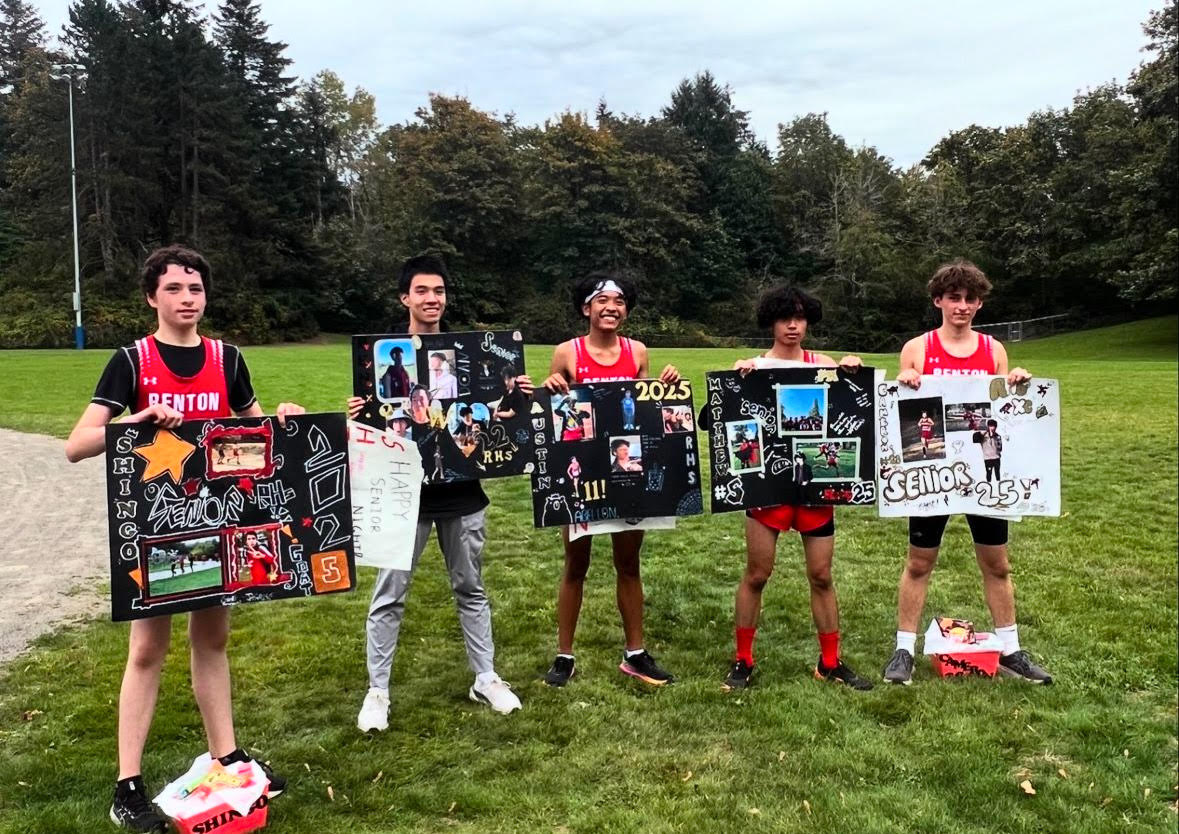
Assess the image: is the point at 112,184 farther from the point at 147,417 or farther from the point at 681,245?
the point at 147,417

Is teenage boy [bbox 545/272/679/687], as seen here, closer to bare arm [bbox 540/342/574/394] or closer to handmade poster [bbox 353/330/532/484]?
bare arm [bbox 540/342/574/394]

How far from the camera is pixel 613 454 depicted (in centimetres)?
452

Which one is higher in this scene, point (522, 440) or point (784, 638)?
point (522, 440)

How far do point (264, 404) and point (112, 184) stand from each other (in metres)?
40.8

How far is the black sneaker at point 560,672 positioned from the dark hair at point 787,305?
7.09 feet

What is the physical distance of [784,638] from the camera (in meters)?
5.63

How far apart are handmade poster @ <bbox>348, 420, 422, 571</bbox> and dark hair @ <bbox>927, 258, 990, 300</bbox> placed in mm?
2904

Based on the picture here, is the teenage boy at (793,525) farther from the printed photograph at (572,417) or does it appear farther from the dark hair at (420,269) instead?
the dark hair at (420,269)

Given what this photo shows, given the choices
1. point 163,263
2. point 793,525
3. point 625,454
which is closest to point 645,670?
point 793,525

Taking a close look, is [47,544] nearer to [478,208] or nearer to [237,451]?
[237,451]

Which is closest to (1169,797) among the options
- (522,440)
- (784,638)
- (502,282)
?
(784,638)

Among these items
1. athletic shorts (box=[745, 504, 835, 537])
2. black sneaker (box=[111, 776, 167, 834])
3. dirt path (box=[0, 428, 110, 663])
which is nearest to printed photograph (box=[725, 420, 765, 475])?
athletic shorts (box=[745, 504, 835, 537])

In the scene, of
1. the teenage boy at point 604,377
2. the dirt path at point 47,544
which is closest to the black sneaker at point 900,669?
the teenage boy at point 604,377

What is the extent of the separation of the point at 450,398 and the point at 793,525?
78.7 inches
